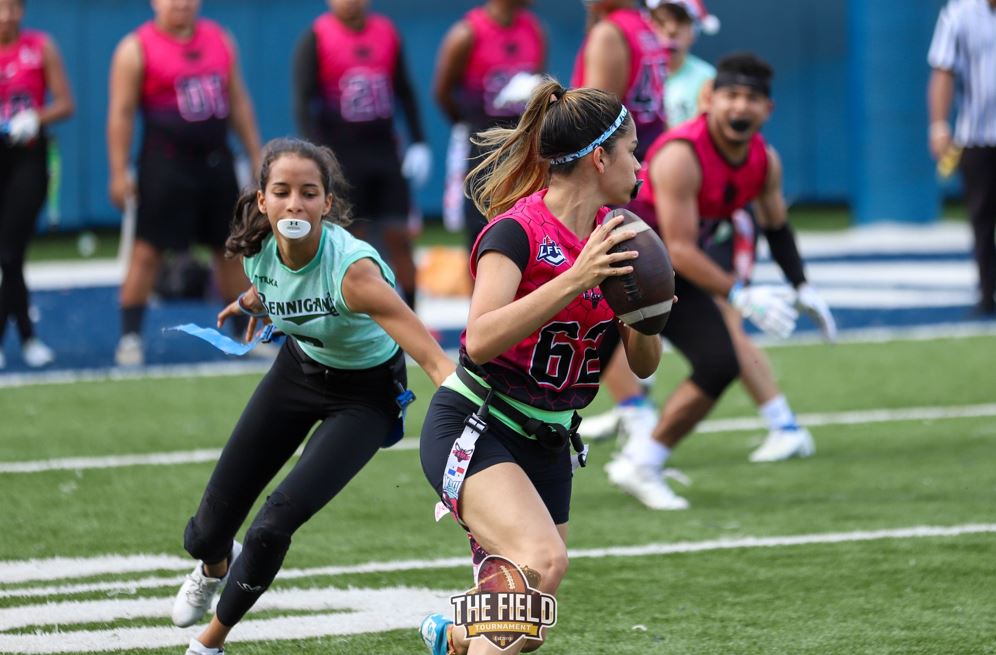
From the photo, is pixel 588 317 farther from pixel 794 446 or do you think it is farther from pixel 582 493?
pixel 794 446

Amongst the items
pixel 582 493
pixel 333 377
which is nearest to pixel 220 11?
pixel 582 493

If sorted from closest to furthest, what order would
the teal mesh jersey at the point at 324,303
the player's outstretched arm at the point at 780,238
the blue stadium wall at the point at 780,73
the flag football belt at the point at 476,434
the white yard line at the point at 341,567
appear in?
the flag football belt at the point at 476,434
the teal mesh jersey at the point at 324,303
the white yard line at the point at 341,567
the player's outstretched arm at the point at 780,238
the blue stadium wall at the point at 780,73

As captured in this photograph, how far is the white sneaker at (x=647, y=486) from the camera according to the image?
701cm

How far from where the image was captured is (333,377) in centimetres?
502

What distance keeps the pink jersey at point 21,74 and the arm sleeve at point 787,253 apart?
5.16 m

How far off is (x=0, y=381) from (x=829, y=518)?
5424 millimetres

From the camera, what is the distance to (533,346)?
429 centimetres

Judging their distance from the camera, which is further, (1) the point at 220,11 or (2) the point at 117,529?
(1) the point at 220,11

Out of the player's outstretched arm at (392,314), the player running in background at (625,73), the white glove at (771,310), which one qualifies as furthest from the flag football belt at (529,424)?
the player running in background at (625,73)

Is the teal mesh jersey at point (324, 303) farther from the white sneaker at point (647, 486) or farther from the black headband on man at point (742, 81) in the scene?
the black headband on man at point (742, 81)

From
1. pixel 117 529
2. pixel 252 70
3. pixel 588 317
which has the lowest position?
pixel 252 70

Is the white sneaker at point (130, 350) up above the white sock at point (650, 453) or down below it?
below

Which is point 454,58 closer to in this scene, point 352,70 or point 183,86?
point 352,70

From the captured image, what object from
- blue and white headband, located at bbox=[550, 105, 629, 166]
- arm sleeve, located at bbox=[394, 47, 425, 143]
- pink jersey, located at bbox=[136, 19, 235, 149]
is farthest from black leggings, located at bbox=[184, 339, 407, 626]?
arm sleeve, located at bbox=[394, 47, 425, 143]
